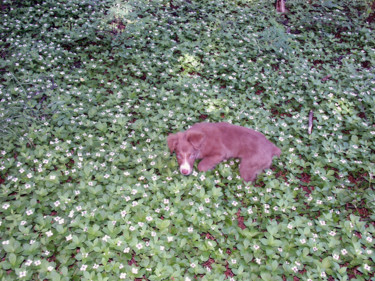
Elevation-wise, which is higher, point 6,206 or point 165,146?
point 6,206

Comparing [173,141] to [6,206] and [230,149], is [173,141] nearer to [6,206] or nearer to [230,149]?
[230,149]

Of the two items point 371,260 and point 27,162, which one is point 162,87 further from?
point 371,260

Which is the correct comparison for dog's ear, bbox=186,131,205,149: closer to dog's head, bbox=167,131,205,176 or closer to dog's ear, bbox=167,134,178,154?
dog's head, bbox=167,131,205,176

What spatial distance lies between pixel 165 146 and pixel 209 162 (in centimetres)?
93

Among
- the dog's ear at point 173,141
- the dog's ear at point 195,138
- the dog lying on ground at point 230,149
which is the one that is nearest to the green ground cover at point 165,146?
the dog lying on ground at point 230,149

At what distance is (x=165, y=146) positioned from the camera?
5309 millimetres

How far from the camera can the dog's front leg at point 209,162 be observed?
→ 4805mm

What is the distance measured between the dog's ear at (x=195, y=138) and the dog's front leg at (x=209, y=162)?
46cm

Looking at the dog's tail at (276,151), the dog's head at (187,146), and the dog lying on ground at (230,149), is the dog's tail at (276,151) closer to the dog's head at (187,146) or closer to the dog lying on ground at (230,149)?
the dog lying on ground at (230,149)

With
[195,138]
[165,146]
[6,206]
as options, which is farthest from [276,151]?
[6,206]

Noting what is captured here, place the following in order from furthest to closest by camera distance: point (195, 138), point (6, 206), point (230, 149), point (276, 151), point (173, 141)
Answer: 1. point (276, 151)
2. point (230, 149)
3. point (173, 141)
4. point (195, 138)
5. point (6, 206)

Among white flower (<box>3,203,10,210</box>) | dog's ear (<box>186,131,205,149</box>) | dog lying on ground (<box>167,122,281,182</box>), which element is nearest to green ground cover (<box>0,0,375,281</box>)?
white flower (<box>3,203,10,210</box>)

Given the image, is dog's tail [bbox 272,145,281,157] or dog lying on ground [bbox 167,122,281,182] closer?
dog lying on ground [bbox 167,122,281,182]

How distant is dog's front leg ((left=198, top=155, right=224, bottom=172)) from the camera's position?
480cm
